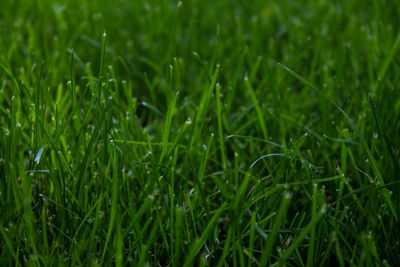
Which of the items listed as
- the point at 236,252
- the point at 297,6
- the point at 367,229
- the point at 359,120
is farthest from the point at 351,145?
the point at 297,6

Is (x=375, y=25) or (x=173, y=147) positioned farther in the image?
(x=375, y=25)

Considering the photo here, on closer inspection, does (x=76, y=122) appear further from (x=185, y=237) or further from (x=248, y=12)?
(x=248, y=12)

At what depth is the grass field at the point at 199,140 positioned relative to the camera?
43.4 inches

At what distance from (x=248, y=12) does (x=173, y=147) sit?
59.5 inches

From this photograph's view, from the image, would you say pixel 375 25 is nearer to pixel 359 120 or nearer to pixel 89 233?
pixel 359 120

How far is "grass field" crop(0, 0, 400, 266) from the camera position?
1102 mm

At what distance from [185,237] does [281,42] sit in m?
1.43

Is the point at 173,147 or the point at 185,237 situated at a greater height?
the point at 173,147

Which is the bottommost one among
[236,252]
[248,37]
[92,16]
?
[236,252]

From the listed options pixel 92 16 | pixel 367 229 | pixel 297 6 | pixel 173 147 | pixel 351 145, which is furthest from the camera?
pixel 297 6

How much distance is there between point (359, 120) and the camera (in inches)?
59.9

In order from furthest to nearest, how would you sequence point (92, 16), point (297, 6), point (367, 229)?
point (297, 6), point (92, 16), point (367, 229)

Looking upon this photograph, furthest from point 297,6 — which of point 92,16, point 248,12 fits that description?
point 92,16

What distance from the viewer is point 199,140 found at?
4.58 ft
